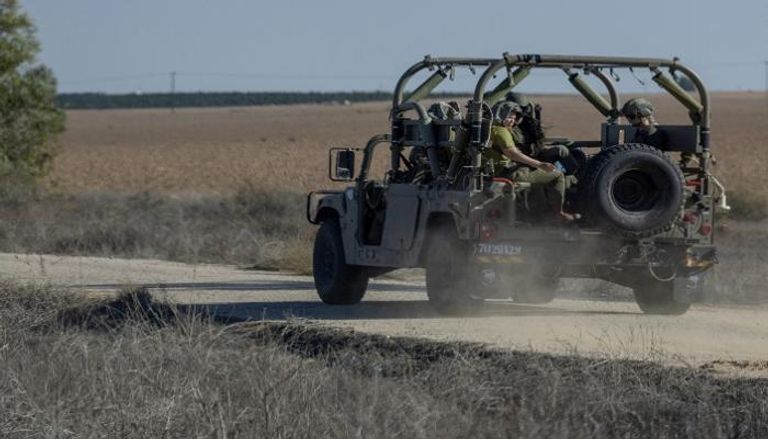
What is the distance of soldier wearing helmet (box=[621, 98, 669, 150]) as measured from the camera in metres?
15.3

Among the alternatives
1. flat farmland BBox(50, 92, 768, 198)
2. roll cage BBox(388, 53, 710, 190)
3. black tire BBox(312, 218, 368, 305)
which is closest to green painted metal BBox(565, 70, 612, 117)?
roll cage BBox(388, 53, 710, 190)

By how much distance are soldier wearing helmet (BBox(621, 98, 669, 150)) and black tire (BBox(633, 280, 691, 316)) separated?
129cm

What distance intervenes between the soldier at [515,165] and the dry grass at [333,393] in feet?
8.86

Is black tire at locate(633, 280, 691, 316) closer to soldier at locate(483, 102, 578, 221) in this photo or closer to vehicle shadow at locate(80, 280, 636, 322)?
vehicle shadow at locate(80, 280, 636, 322)

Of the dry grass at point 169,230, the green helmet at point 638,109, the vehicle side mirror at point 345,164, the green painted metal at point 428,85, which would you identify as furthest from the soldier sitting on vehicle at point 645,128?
the dry grass at point 169,230

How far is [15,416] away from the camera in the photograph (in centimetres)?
938

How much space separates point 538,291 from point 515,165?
1.34 metres

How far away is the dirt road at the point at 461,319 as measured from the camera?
12.8 m

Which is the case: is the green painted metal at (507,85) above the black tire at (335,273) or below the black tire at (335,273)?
above

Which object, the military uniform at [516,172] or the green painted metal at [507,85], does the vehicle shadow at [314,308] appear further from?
the green painted metal at [507,85]

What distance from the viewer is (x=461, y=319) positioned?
47.9 ft

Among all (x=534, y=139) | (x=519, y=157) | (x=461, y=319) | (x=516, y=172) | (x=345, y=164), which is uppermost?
(x=534, y=139)

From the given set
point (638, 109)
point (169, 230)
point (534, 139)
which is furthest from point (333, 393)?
point (169, 230)

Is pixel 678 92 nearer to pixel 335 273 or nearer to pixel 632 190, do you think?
pixel 632 190
